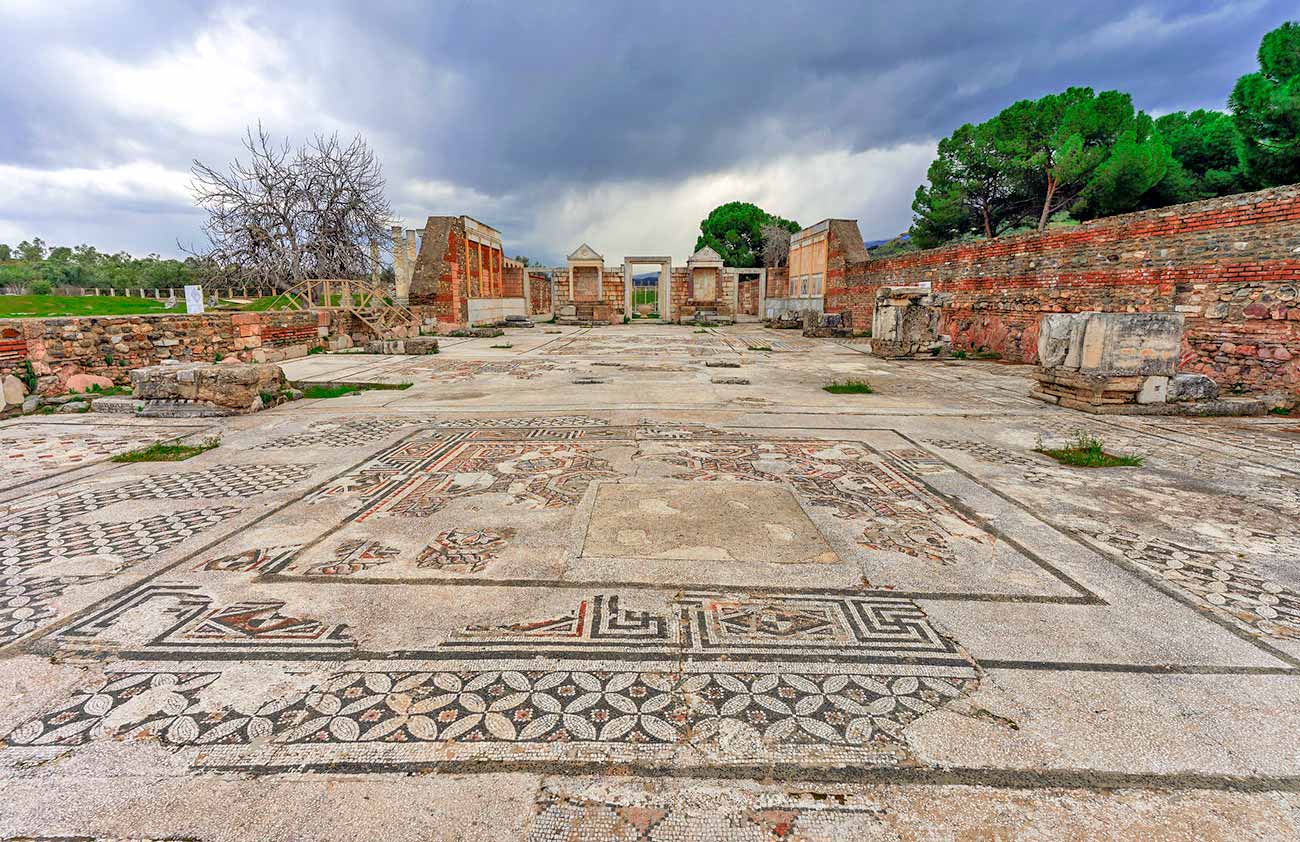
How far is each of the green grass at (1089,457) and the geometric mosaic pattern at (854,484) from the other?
55.9 inches

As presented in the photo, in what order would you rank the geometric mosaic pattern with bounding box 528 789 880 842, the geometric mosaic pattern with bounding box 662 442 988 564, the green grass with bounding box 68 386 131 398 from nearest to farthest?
the geometric mosaic pattern with bounding box 528 789 880 842, the geometric mosaic pattern with bounding box 662 442 988 564, the green grass with bounding box 68 386 131 398

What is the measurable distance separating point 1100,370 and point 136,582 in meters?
8.57

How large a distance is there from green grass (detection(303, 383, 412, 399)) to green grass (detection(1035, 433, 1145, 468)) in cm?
774

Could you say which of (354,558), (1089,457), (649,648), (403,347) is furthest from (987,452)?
(403,347)

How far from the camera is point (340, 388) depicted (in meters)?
8.04

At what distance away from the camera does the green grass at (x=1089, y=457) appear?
4.51m

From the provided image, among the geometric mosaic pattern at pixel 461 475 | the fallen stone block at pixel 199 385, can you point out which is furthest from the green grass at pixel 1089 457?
the fallen stone block at pixel 199 385

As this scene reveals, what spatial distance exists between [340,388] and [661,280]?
20734 mm

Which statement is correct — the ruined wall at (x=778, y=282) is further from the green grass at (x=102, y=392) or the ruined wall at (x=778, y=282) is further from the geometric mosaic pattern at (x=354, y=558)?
the geometric mosaic pattern at (x=354, y=558)

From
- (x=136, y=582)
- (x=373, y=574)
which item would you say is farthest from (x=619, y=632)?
(x=136, y=582)

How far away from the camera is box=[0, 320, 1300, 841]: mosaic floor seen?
58.6 inches

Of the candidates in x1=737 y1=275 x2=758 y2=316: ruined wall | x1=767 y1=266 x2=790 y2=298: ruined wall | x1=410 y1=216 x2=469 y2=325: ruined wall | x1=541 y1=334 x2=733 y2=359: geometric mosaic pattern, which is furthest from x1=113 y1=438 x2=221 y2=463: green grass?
x1=737 y1=275 x2=758 y2=316: ruined wall

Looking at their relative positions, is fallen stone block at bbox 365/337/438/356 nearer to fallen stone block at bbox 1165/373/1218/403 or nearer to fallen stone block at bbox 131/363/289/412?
fallen stone block at bbox 131/363/289/412

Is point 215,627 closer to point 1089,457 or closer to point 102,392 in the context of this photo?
point 1089,457
